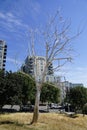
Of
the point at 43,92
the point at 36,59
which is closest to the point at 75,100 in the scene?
the point at 43,92

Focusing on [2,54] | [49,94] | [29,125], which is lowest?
[29,125]

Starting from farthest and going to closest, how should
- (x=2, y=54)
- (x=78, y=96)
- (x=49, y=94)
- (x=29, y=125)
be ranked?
(x=2, y=54)
(x=49, y=94)
(x=78, y=96)
(x=29, y=125)

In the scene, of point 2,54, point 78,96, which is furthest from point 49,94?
point 2,54

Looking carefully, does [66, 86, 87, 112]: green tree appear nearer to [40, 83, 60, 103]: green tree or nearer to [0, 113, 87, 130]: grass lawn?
[40, 83, 60, 103]: green tree

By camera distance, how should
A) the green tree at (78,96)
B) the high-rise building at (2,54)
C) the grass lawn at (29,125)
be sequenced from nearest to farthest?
the grass lawn at (29,125)
the green tree at (78,96)
the high-rise building at (2,54)

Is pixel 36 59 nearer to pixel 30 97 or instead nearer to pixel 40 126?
pixel 40 126

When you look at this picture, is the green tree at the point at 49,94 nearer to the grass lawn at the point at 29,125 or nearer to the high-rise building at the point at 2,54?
the grass lawn at the point at 29,125

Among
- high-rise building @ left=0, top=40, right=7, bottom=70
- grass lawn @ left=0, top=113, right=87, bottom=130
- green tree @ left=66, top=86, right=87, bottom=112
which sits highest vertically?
high-rise building @ left=0, top=40, right=7, bottom=70

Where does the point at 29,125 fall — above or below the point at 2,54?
below

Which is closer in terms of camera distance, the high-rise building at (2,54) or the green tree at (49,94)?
the green tree at (49,94)

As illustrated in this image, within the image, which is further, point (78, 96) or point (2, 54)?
point (2, 54)

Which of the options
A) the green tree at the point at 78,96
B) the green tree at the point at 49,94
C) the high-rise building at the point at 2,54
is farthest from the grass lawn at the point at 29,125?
the high-rise building at the point at 2,54

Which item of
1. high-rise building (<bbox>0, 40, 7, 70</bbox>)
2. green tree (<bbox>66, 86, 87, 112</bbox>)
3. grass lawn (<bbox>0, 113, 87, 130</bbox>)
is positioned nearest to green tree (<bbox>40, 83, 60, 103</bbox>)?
green tree (<bbox>66, 86, 87, 112</bbox>)

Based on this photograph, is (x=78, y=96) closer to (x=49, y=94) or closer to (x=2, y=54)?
(x=49, y=94)
